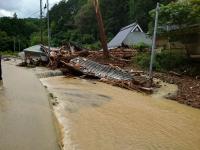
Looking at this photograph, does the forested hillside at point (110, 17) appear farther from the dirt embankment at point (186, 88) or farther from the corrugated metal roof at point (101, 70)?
the dirt embankment at point (186, 88)

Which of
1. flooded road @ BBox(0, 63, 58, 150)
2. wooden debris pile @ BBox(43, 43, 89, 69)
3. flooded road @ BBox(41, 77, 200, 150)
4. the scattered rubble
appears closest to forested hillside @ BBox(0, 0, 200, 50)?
the scattered rubble

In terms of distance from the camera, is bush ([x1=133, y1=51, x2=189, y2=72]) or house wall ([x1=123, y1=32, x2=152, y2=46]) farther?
house wall ([x1=123, y1=32, x2=152, y2=46])

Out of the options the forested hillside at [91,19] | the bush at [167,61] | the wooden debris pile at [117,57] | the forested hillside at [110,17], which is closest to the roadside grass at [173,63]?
the bush at [167,61]

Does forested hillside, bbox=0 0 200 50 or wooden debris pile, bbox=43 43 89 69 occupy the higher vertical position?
forested hillside, bbox=0 0 200 50

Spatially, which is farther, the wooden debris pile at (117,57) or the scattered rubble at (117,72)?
the wooden debris pile at (117,57)

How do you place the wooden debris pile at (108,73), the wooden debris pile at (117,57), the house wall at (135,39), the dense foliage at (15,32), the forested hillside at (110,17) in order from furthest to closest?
the dense foliage at (15,32) → the forested hillside at (110,17) → the house wall at (135,39) → the wooden debris pile at (117,57) → the wooden debris pile at (108,73)

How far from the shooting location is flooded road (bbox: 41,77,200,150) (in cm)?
A: 857

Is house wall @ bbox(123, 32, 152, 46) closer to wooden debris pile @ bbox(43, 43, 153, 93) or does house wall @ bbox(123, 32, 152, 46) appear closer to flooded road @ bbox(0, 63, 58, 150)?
wooden debris pile @ bbox(43, 43, 153, 93)

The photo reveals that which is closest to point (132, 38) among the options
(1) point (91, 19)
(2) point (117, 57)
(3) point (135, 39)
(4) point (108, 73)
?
(3) point (135, 39)

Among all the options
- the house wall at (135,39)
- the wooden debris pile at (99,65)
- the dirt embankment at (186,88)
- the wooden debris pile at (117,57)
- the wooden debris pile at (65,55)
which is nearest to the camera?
the dirt embankment at (186,88)

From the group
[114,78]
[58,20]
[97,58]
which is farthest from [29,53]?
[58,20]

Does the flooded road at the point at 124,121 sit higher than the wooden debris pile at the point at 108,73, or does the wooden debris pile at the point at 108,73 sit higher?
Answer: the wooden debris pile at the point at 108,73

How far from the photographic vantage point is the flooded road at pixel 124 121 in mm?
8570

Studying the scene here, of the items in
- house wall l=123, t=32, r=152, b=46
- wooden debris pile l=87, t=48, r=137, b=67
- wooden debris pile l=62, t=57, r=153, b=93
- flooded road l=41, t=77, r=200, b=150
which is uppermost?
house wall l=123, t=32, r=152, b=46
